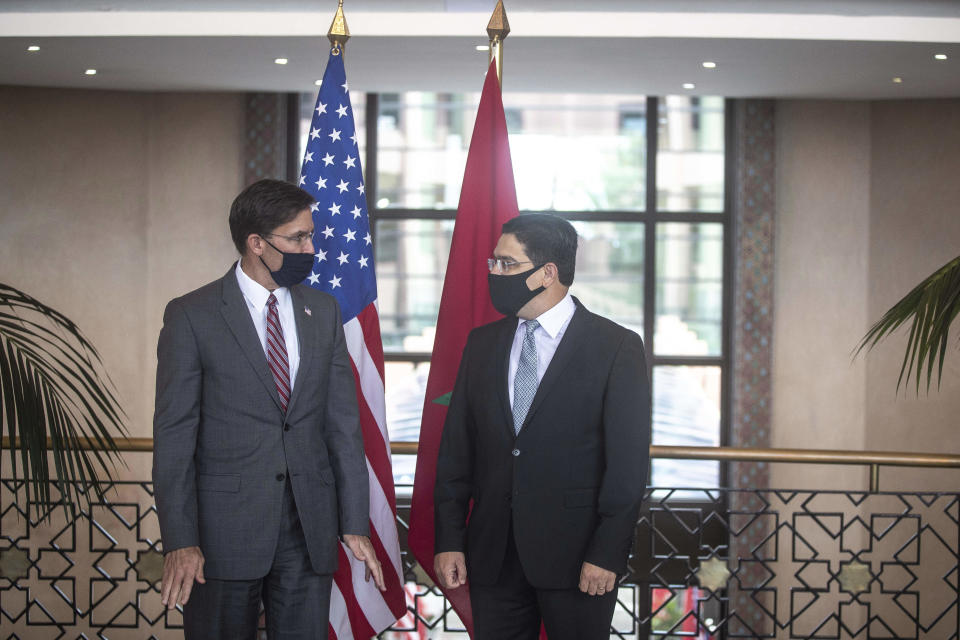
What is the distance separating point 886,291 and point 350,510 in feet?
19.7

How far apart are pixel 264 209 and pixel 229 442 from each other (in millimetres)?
575

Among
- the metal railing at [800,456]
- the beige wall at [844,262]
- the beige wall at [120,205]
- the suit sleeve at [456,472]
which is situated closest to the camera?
the suit sleeve at [456,472]

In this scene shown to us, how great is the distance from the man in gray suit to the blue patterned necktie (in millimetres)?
438

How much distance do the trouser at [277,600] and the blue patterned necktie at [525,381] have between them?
59 centimetres

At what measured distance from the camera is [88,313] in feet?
24.0

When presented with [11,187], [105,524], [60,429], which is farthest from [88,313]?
[60,429]

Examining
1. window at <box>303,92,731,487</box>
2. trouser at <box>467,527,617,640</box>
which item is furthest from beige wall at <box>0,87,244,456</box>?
trouser at <box>467,527,617,640</box>

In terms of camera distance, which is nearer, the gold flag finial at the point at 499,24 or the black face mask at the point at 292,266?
the black face mask at the point at 292,266

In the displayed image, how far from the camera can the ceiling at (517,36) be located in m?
5.29

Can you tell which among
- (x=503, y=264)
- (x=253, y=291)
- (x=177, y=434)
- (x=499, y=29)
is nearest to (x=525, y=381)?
(x=503, y=264)

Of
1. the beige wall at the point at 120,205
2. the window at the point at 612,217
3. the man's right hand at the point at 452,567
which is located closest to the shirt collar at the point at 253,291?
the man's right hand at the point at 452,567

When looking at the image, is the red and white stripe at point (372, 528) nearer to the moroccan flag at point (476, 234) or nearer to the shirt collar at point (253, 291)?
the moroccan flag at point (476, 234)

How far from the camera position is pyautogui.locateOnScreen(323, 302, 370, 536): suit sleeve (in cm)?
245

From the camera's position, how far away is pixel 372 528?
304 centimetres
